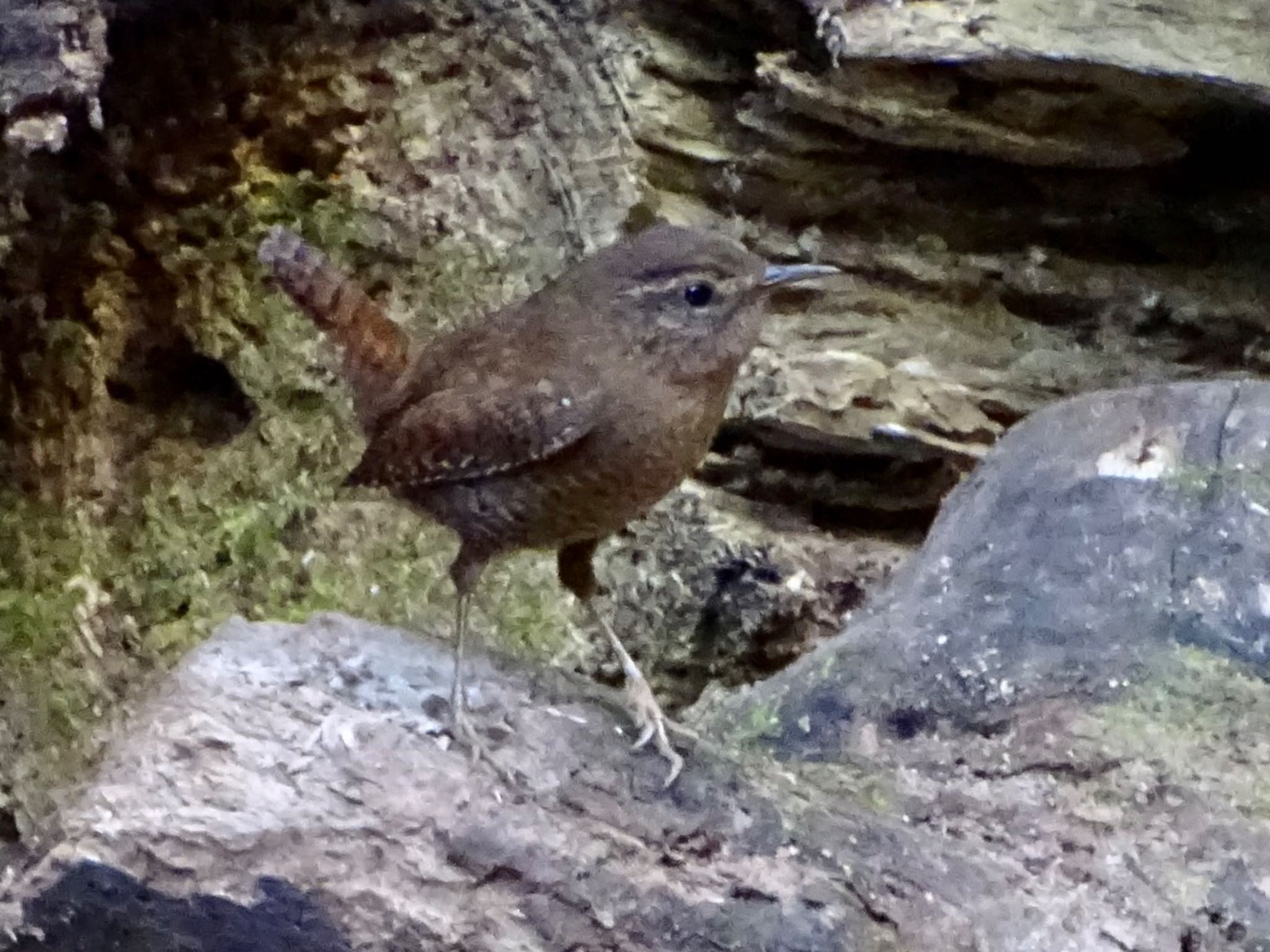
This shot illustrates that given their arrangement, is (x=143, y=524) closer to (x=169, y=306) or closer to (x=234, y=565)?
(x=234, y=565)

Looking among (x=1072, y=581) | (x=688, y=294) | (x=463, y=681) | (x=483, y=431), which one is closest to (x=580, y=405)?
(x=483, y=431)

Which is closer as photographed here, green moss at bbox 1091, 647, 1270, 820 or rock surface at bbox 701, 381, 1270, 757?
green moss at bbox 1091, 647, 1270, 820

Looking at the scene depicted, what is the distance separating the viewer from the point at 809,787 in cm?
196

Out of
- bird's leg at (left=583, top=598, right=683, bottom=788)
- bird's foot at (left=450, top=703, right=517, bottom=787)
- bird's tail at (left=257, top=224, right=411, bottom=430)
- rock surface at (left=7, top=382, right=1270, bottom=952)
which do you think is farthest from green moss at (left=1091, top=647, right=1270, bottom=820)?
bird's tail at (left=257, top=224, right=411, bottom=430)

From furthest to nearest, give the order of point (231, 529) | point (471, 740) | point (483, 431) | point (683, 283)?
point (231, 529), point (683, 283), point (483, 431), point (471, 740)

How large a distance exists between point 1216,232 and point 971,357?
0.60 metres

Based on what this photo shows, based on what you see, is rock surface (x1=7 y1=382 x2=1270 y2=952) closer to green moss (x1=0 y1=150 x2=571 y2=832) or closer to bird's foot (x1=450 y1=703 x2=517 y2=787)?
bird's foot (x1=450 y1=703 x2=517 y2=787)

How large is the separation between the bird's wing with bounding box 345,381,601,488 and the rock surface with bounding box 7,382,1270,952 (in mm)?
277

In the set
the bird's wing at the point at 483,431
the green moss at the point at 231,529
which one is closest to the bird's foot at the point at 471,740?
the bird's wing at the point at 483,431

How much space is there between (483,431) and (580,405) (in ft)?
0.52

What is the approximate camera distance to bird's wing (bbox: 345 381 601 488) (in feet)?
7.09

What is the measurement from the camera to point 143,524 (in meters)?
3.28

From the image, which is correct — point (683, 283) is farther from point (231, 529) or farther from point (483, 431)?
point (231, 529)

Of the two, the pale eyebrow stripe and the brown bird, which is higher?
the pale eyebrow stripe
